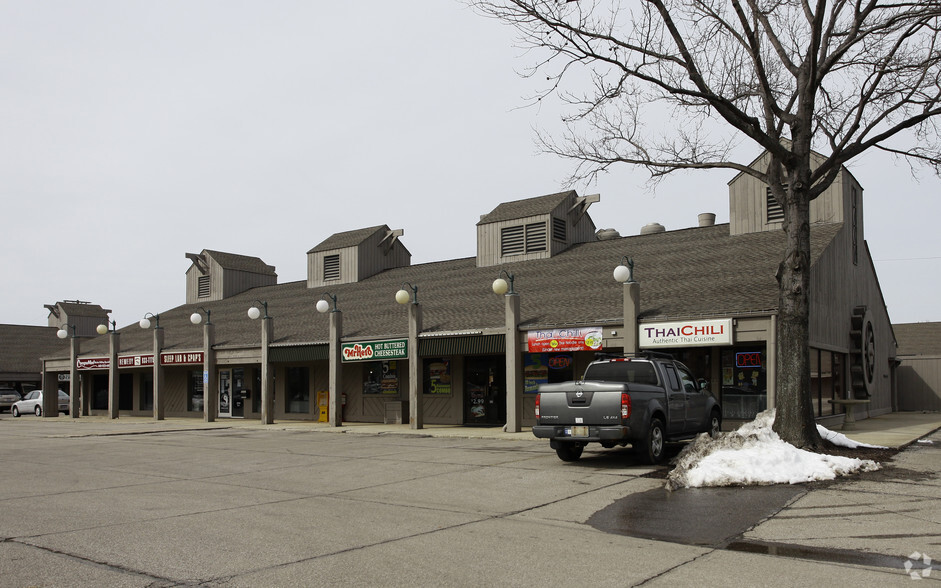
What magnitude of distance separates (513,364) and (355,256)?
16714mm

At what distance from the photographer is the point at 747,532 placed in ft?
27.5

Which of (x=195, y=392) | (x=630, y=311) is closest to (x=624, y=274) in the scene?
(x=630, y=311)

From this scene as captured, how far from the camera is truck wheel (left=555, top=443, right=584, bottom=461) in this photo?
14.5 m

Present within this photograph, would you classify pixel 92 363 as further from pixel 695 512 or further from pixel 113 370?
pixel 695 512

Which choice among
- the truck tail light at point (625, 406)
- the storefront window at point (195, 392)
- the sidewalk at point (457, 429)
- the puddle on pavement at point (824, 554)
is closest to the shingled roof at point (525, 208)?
the sidewalk at point (457, 429)

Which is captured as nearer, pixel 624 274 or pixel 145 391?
pixel 624 274

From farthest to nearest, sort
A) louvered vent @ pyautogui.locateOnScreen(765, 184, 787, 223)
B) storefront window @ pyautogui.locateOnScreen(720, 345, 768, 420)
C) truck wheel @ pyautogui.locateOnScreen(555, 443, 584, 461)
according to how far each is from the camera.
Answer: louvered vent @ pyautogui.locateOnScreen(765, 184, 787, 223), storefront window @ pyautogui.locateOnScreen(720, 345, 768, 420), truck wheel @ pyautogui.locateOnScreen(555, 443, 584, 461)

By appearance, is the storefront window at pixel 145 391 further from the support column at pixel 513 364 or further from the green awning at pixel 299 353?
the support column at pixel 513 364

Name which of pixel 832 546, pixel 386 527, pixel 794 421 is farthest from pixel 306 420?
pixel 832 546

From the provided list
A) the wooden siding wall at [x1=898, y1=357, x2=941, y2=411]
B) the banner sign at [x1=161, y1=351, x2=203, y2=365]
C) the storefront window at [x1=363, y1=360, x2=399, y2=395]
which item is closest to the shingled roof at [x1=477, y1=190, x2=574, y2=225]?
the storefront window at [x1=363, y1=360, x2=399, y2=395]

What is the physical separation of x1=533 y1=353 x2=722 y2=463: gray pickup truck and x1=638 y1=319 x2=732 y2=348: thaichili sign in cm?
288

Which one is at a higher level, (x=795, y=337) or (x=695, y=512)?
(x=795, y=337)

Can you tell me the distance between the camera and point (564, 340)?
2100 cm

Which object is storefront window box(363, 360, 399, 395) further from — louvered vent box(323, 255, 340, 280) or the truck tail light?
the truck tail light
